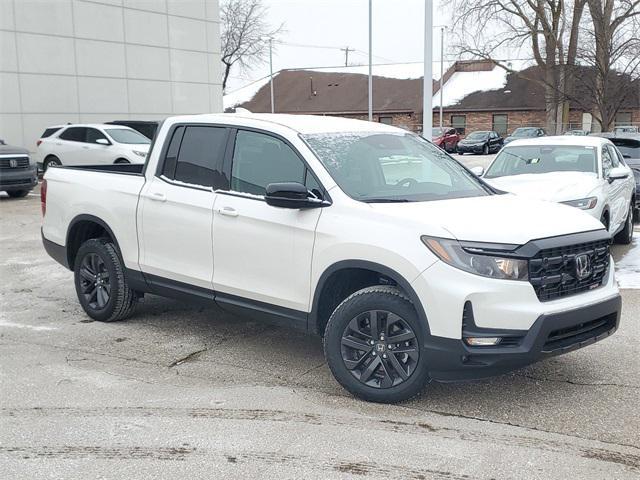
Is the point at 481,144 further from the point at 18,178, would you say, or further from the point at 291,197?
the point at 291,197

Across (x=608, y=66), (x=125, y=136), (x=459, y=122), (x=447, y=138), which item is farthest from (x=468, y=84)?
(x=125, y=136)

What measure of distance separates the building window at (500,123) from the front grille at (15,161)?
41.2 m

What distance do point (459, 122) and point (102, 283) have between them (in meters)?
49.5

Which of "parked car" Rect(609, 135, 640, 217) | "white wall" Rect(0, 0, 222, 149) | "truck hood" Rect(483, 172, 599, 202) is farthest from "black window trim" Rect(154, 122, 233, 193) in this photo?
"white wall" Rect(0, 0, 222, 149)

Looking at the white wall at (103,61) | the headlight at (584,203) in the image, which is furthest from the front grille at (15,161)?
the headlight at (584,203)

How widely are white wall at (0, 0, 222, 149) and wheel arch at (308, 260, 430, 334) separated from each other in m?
23.0

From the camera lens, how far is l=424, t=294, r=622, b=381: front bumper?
4.08 meters

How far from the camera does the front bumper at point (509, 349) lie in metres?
4.08

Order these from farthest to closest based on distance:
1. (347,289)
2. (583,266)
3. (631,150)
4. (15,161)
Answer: (15,161), (631,150), (347,289), (583,266)

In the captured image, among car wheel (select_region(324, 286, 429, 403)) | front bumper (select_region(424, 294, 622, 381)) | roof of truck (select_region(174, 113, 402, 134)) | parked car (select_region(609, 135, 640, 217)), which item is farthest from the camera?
parked car (select_region(609, 135, 640, 217))

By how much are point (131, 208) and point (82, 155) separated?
13.9 meters

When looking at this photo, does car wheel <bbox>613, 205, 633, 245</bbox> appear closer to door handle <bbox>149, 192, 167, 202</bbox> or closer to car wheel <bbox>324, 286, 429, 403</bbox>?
car wheel <bbox>324, 286, 429, 403</bbox>

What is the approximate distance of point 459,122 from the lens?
5344 centimetres

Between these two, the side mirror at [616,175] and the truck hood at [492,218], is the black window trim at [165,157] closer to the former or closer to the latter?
the truck hood at [492,218]
